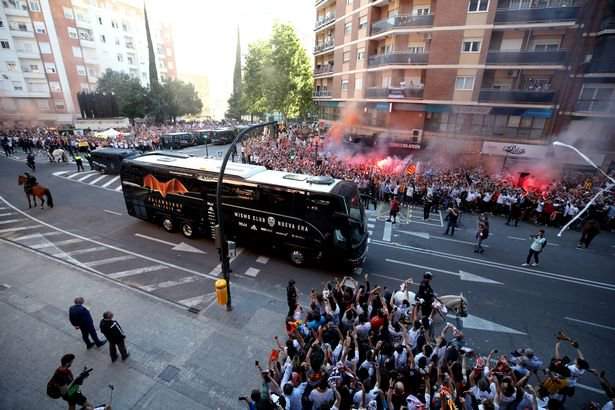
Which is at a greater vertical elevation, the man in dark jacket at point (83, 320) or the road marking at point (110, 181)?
the man in dark jacket at point (83, 320)

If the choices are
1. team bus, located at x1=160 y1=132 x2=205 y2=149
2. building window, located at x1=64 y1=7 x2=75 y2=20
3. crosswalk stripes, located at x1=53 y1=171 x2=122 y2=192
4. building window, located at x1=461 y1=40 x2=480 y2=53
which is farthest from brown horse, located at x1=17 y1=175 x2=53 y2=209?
building window, located at x1=64 y1=7 x2=75 y2=20

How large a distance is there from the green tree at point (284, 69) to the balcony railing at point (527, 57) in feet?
81.3

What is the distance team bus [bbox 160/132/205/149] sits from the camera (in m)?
37.5

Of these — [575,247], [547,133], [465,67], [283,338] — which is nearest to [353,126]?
[465,67]

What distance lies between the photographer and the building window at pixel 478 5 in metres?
21.9

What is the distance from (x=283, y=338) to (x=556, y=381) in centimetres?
587

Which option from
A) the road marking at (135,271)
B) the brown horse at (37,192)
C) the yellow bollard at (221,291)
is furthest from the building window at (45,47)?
the yellow bollard at (221,291)

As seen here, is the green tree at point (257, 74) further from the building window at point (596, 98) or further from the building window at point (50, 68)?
the building window at point (596, 98)

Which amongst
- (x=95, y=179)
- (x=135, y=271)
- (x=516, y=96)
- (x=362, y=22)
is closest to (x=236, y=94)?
(x=362, y=22)

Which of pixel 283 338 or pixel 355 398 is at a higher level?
pixel 355 398

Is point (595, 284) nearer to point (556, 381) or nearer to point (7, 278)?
point (556, 381)

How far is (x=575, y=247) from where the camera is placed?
14.2m

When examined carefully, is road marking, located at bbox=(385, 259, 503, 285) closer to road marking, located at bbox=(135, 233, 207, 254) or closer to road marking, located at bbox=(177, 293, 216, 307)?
road marking, located at bbox=(177, 293, 216, 307)

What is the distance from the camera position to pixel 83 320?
6.70m
